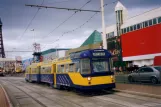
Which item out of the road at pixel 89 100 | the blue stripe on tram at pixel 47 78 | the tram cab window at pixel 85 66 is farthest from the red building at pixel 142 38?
the tram cab window at pixel 85 66

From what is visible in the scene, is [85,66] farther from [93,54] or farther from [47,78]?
[47,78]

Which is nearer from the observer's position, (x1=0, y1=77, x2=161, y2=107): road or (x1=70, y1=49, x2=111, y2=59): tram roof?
(x1=0, y1=77, x2=161, y2=107): road

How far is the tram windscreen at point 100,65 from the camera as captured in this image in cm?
1711

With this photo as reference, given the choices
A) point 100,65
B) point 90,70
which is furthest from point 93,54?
point 90,70

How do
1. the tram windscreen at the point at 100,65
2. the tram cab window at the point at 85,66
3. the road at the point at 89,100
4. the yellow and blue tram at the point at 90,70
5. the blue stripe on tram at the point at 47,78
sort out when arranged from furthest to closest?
the blue stripe on tram at the point at 47,78 < the tram windscreen at the point at 100,65 < the tram cab window at the point at 85,66 < the yellow and blue tram at the point at 90,70 < the road at the point at 89,100

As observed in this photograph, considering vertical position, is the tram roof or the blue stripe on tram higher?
the tram roof

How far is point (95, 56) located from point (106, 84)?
209 centimetres

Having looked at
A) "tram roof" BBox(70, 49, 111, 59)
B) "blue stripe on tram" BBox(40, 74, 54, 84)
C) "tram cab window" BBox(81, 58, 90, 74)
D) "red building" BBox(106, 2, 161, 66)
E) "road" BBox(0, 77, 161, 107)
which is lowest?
"road" BBox(0, 77, 161, 107)

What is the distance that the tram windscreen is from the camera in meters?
17.1

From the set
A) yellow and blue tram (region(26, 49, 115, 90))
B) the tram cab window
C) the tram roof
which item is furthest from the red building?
the tram cab window

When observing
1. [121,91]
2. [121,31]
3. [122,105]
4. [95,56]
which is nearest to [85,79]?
[95,56]

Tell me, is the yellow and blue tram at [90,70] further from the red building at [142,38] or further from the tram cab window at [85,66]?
the red building at [142,38]

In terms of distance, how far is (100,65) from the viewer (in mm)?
17484

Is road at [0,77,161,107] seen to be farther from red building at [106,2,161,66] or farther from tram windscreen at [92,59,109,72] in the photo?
red building at [106,2,161,66]
